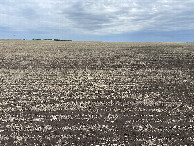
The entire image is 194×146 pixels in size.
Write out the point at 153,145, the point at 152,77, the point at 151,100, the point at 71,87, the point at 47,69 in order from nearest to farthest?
the point at 153,145 → the point at 151,100 → the point at 71,87 → the point at 152,77 → the point at 47,69

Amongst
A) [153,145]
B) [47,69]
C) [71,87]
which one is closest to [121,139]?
[153,145]

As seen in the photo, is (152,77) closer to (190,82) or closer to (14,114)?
(190,82)

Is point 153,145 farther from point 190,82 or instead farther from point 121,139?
point 190,82

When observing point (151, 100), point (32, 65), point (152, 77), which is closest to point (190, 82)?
point (152, 77)

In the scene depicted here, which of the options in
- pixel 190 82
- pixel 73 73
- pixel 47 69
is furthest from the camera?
pixel 47 69

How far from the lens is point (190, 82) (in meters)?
22.4

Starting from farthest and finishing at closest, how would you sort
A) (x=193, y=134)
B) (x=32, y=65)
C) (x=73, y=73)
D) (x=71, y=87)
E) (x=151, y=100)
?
(x=32, y=65) → (x=73, y=73) → (x=71, y=87) → (x=151, y=100) → (x=193, y=134)

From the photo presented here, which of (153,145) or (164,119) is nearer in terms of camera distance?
(153,145)

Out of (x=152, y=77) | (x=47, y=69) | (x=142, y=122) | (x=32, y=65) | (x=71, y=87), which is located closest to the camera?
(x=142, y=122)

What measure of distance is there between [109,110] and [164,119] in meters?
3.12

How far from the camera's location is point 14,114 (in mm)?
14305

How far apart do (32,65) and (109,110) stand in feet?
67.6

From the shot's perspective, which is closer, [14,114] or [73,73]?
[14,114]

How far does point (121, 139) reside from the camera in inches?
438
